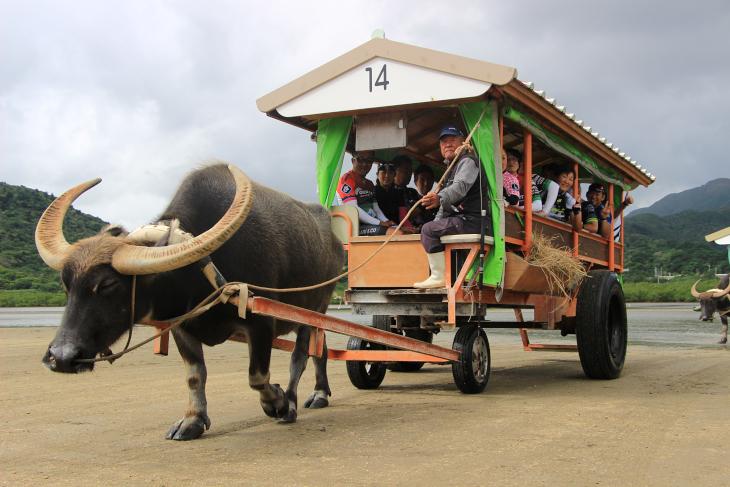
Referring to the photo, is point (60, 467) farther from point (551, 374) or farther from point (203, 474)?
point (551, 374)

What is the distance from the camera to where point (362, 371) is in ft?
20.4

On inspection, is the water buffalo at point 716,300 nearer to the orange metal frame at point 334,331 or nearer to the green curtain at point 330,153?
the orange metal frame at point 334,331

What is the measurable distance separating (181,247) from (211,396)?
10.1 feet

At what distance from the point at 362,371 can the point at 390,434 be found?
2213 mm

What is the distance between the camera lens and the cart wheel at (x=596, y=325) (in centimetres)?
621

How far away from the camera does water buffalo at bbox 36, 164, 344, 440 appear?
3.16 meters

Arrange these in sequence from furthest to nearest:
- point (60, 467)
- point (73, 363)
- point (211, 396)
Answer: point (211, 396) < point (60, 467) < point (73, 363)

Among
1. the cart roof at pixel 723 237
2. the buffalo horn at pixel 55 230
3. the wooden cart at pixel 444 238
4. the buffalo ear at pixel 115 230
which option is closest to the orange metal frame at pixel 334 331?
the wooden cart at pixel 444 238

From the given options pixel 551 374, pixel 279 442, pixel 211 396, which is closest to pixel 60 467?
pixel 279 442

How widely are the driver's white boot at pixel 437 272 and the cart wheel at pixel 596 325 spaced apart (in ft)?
6.20

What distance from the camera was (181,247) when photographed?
3154mm

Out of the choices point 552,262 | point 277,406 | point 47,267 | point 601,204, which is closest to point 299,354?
point 277,406

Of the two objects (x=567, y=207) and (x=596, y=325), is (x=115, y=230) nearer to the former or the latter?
(x=596, y=325)

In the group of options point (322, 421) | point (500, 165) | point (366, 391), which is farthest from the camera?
point (366, 391)
